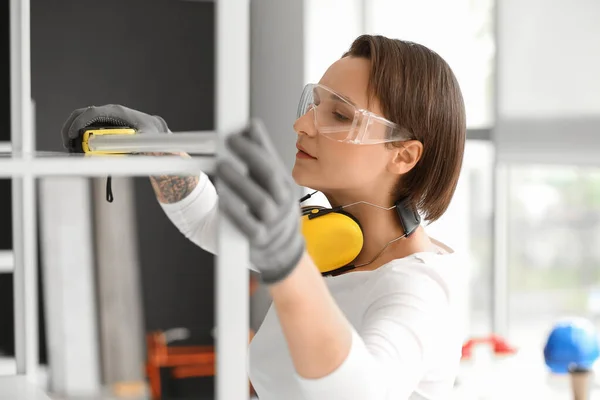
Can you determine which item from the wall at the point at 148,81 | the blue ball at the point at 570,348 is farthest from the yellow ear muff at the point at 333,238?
the wall at the point at 148,81

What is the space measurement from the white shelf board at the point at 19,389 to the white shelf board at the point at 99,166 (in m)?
0.48

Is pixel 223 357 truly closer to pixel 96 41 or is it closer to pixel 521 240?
pixel 521 240

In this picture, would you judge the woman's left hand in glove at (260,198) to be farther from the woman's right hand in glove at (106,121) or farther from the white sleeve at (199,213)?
the white sleeve at (199,213)

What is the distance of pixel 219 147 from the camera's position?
694 millimetres

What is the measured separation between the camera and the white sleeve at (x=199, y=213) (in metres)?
1.87

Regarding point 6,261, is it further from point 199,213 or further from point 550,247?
point 550,247

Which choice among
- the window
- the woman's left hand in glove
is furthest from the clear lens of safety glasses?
the window

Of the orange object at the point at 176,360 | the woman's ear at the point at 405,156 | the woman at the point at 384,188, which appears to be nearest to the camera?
the woman at the point at 384,188

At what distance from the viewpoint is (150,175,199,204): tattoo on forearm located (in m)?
1.84

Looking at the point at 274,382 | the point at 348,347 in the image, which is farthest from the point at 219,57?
the point at 274,382

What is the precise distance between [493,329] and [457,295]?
9.09ft

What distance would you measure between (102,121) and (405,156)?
549 mm

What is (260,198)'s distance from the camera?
0.72 metres

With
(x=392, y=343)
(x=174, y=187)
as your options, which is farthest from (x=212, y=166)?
(x=174, y=187)
